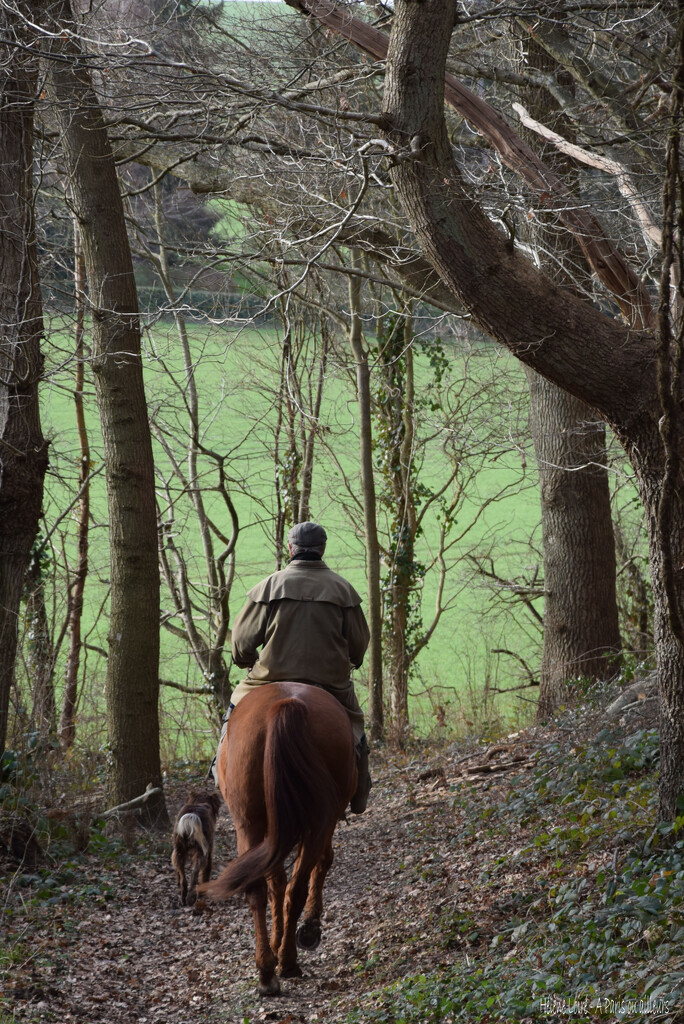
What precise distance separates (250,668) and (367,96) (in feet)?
22.7

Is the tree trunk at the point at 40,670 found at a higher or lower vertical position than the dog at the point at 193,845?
higher

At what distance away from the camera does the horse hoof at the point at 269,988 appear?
18.0ft

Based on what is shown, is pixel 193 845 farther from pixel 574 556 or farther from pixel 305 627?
pixel 574 556

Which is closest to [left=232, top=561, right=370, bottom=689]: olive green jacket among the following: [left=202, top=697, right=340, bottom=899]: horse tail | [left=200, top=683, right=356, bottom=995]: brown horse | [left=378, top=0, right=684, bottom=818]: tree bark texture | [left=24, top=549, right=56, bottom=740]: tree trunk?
[left=200, top=683, right=356, bottom=995]: brown horse

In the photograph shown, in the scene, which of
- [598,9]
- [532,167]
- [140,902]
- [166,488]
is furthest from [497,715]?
[598,9]

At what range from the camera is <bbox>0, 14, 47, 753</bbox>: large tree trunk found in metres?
7.28

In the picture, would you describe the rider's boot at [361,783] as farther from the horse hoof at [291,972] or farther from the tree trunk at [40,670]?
the tree trunk at [40,670]

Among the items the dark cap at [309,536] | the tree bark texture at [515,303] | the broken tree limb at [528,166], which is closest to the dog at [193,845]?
the dark cap at [309,536]

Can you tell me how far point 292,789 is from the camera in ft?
17.1

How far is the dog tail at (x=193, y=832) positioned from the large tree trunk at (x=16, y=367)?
64.2 inches

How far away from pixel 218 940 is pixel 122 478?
4621mm

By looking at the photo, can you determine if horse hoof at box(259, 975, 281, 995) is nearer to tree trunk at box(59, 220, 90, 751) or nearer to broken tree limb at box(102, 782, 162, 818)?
broken tree limb at box(102, 782, 162, 818)

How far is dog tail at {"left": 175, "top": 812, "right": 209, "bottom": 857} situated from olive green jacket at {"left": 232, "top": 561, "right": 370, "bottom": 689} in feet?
6.24

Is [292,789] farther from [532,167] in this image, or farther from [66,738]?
[66,738]
